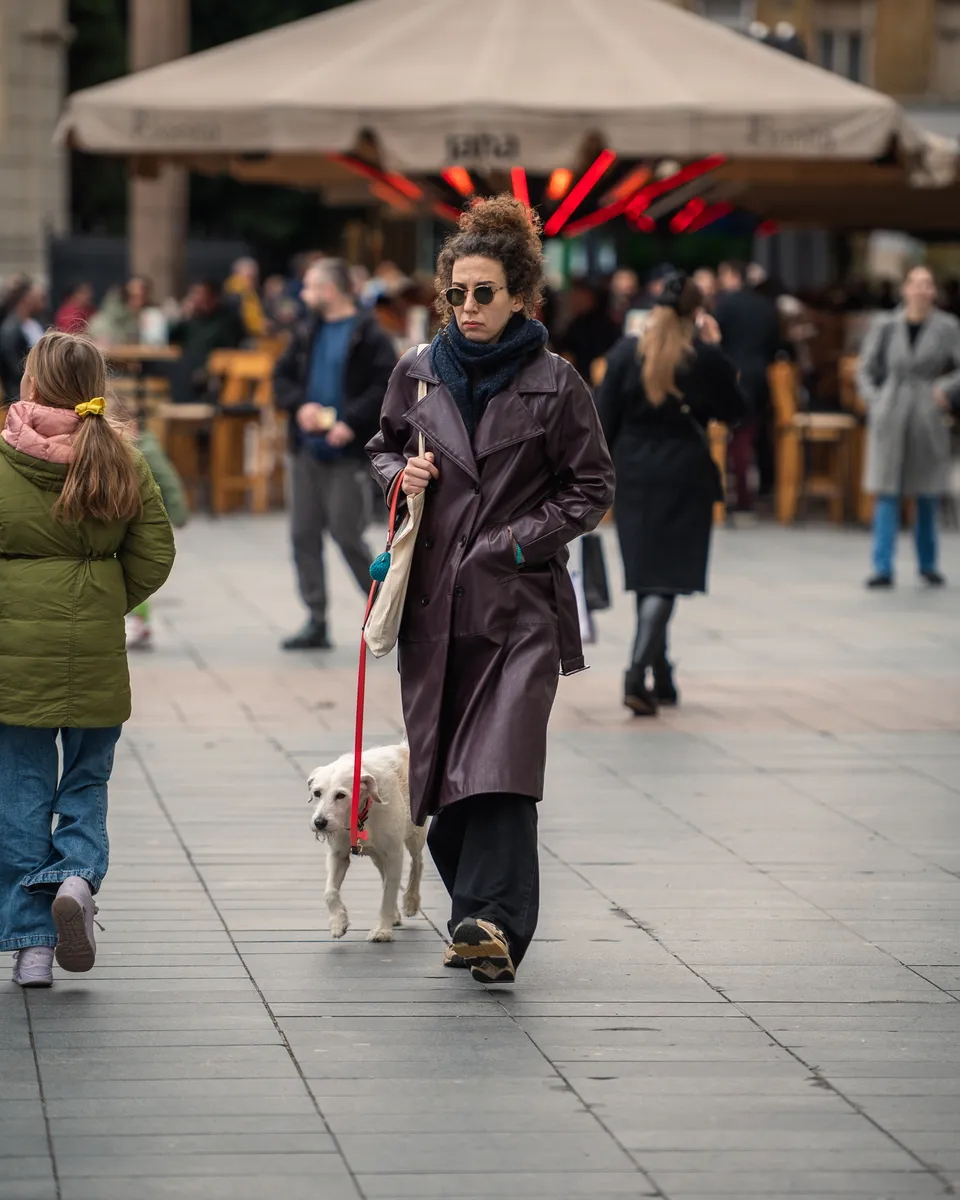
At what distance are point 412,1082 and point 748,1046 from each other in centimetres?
82

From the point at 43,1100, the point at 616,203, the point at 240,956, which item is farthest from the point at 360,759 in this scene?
the point at 616,203

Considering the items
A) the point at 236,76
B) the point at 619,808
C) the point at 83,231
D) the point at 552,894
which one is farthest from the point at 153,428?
the point at 83,231

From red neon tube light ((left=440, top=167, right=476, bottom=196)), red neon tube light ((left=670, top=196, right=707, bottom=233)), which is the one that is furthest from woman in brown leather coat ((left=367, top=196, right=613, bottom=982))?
red neon tube light ((left=670, top=196, right=707, bottom=233))

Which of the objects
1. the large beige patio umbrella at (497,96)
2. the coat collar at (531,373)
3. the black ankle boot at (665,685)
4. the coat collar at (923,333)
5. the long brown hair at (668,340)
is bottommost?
the black ankle boot at (665,685)

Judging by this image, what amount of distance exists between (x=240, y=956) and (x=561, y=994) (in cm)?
87

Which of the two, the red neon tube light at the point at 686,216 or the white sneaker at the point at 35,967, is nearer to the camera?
the white sneaker at the point at 35,967

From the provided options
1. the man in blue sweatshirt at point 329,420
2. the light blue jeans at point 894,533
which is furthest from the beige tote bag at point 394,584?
the light blue jeans at point 894,533

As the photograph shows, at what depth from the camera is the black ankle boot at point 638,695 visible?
1002cm

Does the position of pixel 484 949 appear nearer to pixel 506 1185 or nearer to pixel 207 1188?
pixel 506 1185

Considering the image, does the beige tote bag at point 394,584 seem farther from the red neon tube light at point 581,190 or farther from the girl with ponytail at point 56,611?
the red neon tube light at point 581,190

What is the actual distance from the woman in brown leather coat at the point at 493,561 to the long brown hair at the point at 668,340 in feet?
12.7

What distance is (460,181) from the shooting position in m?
18.1

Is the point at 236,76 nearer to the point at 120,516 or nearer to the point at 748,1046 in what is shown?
the point at 120,516

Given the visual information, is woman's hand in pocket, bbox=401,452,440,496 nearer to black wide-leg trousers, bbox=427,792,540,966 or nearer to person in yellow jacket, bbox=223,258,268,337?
black wide-leg trousers, bbox=427,792,540,966
